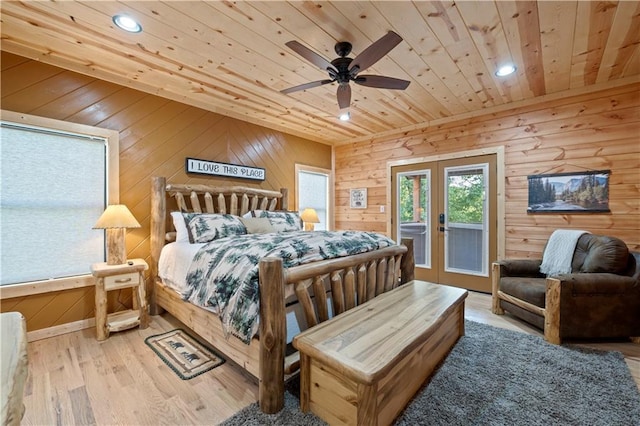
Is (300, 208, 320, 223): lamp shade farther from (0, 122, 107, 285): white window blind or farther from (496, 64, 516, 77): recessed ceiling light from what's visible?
(496, 64, 516, 77): recessed ceiling light

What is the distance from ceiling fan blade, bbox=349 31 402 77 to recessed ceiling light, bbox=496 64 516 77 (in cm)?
160

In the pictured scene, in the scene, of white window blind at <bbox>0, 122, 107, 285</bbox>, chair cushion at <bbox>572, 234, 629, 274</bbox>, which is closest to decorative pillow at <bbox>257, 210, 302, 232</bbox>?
white window blind at <bbox>0, 122, 107, 285</bbox>

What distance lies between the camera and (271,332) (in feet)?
5.31

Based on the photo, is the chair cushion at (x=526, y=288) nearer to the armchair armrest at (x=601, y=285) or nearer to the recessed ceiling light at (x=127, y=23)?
the armchair armrest at (x=601, y=285)

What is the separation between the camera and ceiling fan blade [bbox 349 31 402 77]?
5.74 ft

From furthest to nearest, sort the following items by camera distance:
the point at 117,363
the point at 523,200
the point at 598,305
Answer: the point at 523,200 < the point at 598,305 < the point at 117,363

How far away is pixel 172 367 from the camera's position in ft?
6.92

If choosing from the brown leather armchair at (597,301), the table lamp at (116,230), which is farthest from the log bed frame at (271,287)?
the brown leather armchair at (597,301)

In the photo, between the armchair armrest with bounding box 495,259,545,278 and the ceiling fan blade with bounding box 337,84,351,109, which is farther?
the armchair armrest with bounding box 495,259,545,278

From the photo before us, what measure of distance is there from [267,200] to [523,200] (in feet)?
11.7

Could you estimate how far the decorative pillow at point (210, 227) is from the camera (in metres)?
2.93

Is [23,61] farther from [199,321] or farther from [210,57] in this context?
[199,321]

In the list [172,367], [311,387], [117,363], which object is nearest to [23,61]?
[117,363]

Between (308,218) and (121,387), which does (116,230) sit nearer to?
(121,387)
